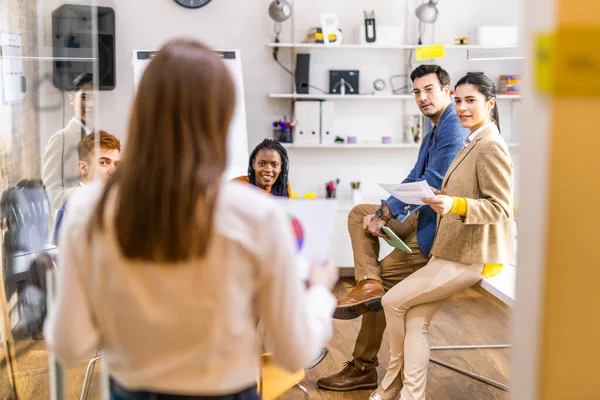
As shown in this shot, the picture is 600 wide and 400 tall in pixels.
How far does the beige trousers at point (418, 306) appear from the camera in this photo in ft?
9.39

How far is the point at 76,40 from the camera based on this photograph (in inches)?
91.9

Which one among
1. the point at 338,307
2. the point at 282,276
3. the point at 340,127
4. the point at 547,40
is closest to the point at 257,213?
the point at 282,276

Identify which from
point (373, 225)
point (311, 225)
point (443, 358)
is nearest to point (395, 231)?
point (373, 225)

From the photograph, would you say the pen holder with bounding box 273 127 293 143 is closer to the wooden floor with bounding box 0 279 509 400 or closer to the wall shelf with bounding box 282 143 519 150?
the wall shelf with bounding box 282 143 519 150

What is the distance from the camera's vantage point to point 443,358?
3.97m

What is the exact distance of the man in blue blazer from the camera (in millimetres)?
3184

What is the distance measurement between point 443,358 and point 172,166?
10.3ft

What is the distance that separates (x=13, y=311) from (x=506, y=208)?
6.13 ft

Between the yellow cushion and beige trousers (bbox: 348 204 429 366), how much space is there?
Result: 3.27 ft

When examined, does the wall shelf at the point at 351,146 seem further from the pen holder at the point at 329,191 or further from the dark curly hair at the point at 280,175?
the dark curly hair at the point at 280,175

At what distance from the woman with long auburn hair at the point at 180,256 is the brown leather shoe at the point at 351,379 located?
7.48ft

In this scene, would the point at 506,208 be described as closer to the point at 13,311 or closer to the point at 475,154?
the point at 475,154

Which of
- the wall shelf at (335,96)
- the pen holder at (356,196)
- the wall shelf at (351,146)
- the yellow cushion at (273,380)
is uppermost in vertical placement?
the wall shelf at (335,96)

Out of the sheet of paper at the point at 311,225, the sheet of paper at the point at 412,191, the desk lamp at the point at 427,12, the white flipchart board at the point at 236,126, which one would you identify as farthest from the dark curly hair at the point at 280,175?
the desk lamp at the point at 427,12
